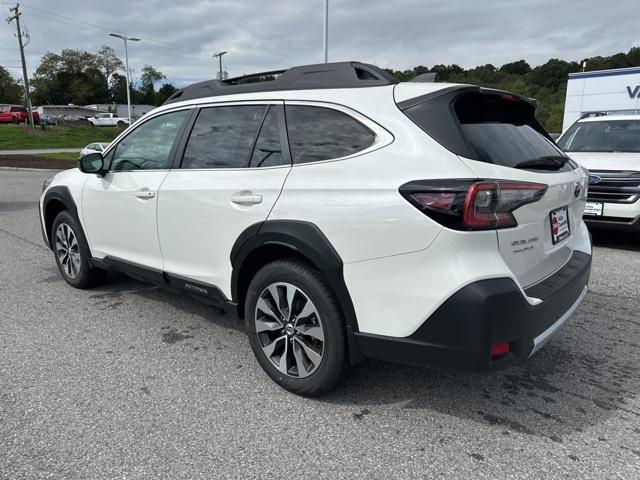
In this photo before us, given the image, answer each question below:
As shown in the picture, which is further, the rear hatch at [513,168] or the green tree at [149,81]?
the green tree at [149,81]

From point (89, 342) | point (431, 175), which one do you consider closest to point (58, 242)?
point (89, 342)

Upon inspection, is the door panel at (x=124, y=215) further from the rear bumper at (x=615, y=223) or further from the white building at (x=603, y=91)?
the white building at (x=603, y=91)

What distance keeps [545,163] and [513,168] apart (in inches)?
17.1

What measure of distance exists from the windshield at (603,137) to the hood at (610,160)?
0.36m

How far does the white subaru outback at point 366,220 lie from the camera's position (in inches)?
87.7

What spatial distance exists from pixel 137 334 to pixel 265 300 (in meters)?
1.39

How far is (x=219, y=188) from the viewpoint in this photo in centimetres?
309

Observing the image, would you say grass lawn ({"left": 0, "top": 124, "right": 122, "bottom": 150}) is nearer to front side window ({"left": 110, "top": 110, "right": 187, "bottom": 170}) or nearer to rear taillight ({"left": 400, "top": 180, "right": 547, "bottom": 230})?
front side window ({"left": 110, "top": 110, "right": 187, "bottom": 170})

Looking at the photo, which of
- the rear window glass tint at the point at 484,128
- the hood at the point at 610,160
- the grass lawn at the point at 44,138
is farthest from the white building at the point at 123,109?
the rear window glass tint at the point at 484,128

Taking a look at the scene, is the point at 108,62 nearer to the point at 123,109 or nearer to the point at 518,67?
the point at 123,109

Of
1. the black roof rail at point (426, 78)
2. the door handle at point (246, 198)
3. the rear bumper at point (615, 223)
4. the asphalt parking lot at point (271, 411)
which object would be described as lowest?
the asphalt parking lot at point (271, 411)

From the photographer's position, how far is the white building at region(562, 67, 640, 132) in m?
20.0

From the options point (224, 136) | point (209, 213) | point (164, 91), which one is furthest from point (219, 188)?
point (164, 91)

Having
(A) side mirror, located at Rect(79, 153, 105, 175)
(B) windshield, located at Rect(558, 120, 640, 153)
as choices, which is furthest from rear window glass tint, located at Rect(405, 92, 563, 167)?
(B) windshield, located at Rect(558, 120, 640, 153)
